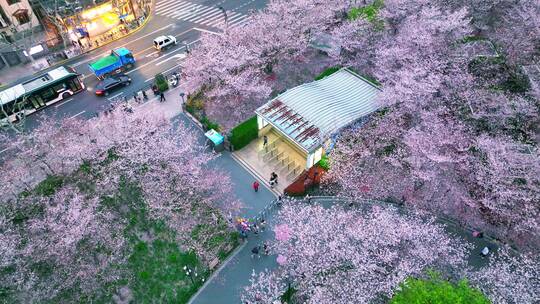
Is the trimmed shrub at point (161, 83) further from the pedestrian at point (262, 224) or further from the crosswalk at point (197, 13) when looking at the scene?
the pedestrian at point (262, 224)

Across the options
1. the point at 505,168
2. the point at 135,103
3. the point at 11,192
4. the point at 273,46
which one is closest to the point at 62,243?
the point at 11,192

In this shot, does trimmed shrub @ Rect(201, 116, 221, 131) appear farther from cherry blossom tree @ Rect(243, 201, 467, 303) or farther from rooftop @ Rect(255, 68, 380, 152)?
cherry blossom tree @ Rect(243, 201, 467, 303)

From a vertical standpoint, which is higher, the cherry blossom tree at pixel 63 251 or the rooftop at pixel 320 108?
the rooftop at pixel 320 108

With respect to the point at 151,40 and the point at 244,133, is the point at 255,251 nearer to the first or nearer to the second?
the point at 244,133

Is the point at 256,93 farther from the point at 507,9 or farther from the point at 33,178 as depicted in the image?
the point at 507,9

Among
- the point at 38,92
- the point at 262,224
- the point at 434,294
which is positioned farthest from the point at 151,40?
the point at 434,294

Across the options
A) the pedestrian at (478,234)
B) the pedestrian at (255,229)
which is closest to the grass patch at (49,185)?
the pedestrian at (255,229)
